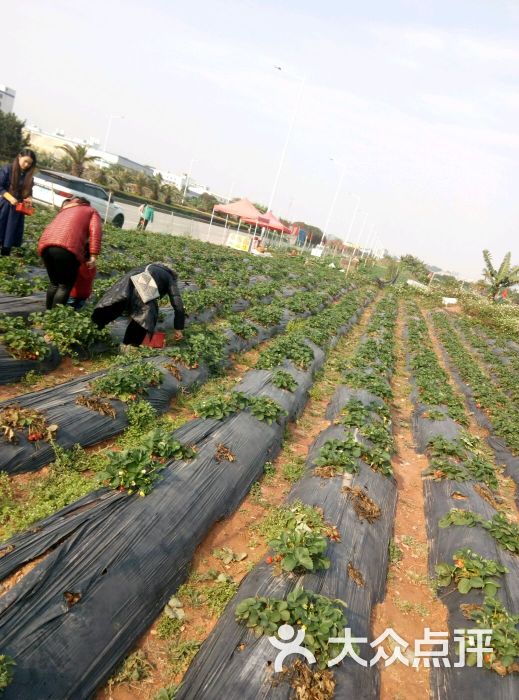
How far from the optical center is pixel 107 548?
9.68ft

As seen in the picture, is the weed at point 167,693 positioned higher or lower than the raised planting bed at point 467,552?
lower

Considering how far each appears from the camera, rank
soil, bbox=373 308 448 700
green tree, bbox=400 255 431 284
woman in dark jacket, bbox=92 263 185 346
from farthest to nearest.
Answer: green tree, bbox=400 255 431 284 → woman in dark jacket, bbox=92 263 185 346 → soil, bbox=373 308 448 700

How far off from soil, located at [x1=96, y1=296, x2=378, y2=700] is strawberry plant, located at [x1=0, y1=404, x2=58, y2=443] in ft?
5.68

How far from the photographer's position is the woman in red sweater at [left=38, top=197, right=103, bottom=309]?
227 inches

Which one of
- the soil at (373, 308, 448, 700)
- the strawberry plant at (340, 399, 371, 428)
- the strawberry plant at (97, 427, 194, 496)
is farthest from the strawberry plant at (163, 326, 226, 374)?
the soil at (373, 308, 448, 700)

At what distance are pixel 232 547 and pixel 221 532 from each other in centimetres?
19

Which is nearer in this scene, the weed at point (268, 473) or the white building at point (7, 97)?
the weed at point (268, 473)

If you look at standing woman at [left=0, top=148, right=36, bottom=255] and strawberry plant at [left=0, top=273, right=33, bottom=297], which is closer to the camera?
strawberry plant at [left=0, top=273, right=33, bottom=297]

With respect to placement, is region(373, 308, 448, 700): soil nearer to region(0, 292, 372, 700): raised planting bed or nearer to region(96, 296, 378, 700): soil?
region(96, 296, 378, 700): soil

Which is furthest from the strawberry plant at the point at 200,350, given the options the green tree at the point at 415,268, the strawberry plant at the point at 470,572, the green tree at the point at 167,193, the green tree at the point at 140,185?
the green tree at the point at 415,268

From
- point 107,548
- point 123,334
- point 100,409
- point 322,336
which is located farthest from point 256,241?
point 107,548

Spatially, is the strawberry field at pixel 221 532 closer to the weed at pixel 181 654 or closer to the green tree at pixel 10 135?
the weed at pixel 181 654

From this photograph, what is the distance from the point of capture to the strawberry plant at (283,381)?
678 cm

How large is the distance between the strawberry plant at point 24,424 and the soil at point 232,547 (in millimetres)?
1732
